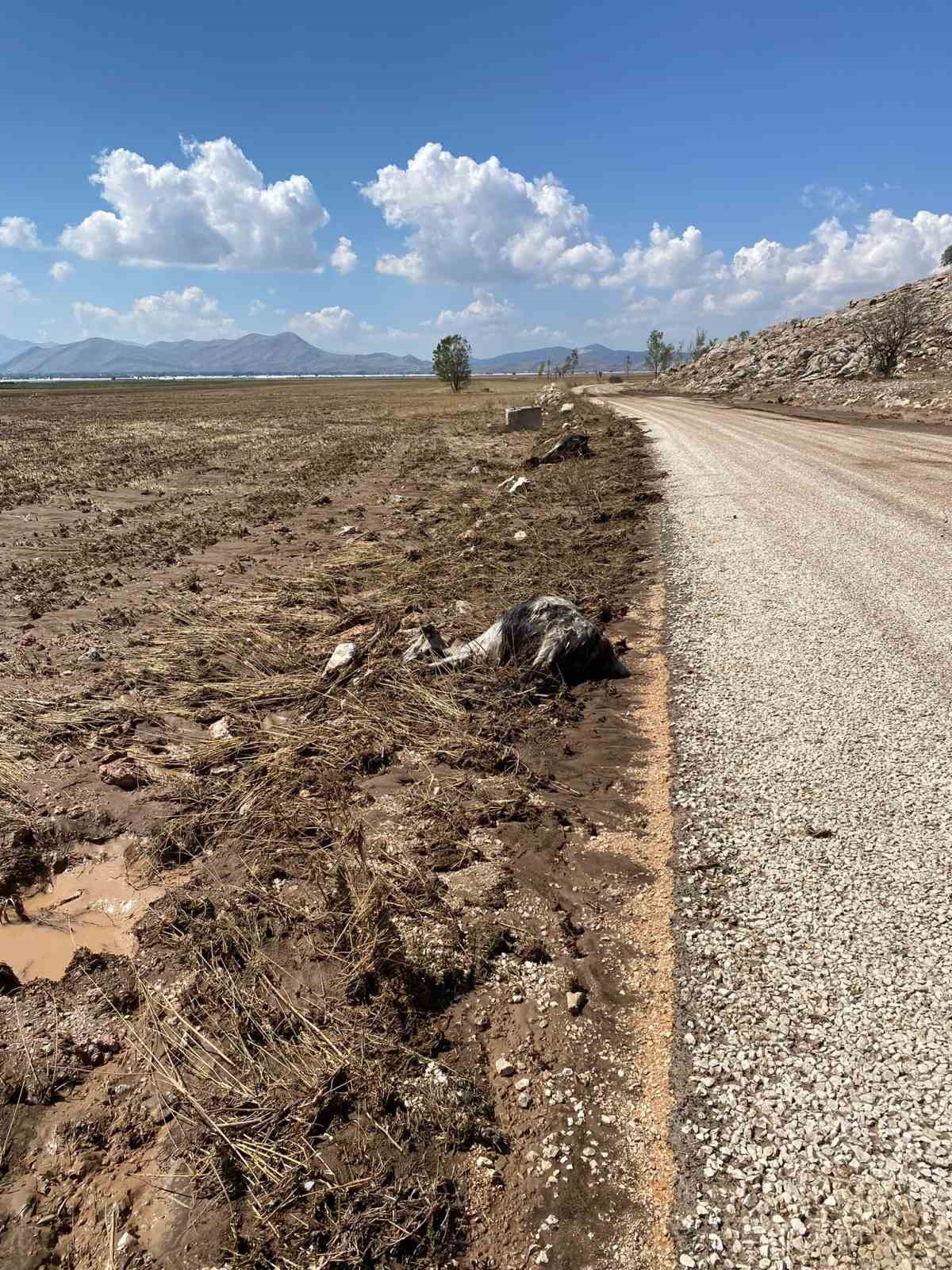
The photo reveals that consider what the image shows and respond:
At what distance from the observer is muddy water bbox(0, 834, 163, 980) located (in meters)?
4.70

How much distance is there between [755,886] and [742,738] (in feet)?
6.30

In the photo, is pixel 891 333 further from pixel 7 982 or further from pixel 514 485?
pixel 7 982

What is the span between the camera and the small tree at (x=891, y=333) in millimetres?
37719

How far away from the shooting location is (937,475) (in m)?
16.3

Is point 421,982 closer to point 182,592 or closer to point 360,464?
point 182,592

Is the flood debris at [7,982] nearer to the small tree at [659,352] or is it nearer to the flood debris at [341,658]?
the flood debris at [341,658]

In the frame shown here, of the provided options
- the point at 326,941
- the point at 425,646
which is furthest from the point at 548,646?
the point at 326,941

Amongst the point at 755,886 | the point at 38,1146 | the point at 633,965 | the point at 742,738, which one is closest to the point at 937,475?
the point at 742,738

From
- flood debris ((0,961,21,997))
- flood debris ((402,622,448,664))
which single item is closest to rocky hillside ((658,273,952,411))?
flood debris ((402,622,448,664))

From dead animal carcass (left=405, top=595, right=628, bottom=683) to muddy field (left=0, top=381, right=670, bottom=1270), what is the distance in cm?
26

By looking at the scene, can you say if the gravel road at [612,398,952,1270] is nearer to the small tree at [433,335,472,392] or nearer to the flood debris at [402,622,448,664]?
the flood debris at [402,622,448,664]

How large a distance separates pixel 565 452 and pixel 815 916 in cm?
2189

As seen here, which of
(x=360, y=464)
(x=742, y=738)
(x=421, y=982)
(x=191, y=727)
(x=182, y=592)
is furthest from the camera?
(x=360, y=464)

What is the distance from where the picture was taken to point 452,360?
103 m
